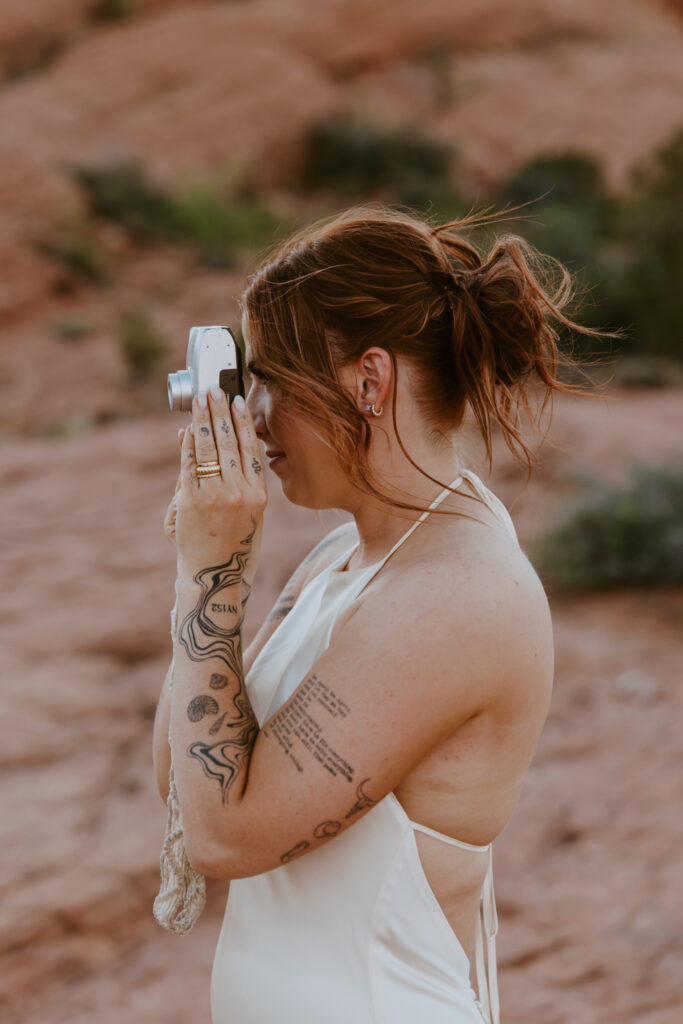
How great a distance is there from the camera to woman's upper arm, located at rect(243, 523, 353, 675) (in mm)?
1781

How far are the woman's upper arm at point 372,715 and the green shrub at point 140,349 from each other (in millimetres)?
10659

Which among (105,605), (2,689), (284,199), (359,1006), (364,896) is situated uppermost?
(364,896)

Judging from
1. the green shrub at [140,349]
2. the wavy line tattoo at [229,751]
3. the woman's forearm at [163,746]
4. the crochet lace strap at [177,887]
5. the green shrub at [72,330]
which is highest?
the wavy line tattoo at [229,751]

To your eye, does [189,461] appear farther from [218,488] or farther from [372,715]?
[372,715]

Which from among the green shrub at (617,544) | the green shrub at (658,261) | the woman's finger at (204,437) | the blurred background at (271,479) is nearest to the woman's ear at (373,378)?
the woman's finger at (204,437)

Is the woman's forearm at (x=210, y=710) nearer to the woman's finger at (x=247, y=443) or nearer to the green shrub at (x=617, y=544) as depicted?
the woman's finger at (x=247, y=443)

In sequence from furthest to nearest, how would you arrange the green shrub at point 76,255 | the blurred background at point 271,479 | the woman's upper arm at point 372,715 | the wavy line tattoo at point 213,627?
the green shrub at point 76,255 < the blurred background at point 271,479 < the wavy line tattoo at point 213,627 < the woman's upper arm at point 372,715

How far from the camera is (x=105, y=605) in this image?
5.40 meters

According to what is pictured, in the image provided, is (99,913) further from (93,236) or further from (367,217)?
(93,236)

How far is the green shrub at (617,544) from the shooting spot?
6.11m

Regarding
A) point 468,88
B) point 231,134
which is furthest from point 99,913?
point 468,88

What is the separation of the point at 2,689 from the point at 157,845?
128cm

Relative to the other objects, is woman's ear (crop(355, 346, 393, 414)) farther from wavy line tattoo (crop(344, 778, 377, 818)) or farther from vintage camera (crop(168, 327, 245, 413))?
wavy line tattoo (crop(344, 778, 377, 818))

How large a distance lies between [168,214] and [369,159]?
5388mm
